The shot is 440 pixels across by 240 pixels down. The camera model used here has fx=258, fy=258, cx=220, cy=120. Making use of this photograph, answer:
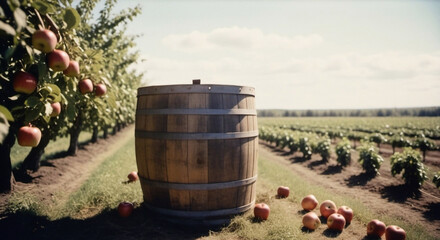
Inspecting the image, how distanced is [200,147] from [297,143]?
35.3ft

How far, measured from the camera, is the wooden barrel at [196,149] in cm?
357

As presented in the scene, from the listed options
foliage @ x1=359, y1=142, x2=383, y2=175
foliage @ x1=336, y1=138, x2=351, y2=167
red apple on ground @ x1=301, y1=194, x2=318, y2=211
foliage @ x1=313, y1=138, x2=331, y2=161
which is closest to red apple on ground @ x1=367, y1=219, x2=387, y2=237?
red apple on ground @ x1=301, y1=194, x2=318, y2=211

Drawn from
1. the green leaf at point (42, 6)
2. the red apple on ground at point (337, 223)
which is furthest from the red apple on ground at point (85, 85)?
the red apple on ground at point (337, 223)

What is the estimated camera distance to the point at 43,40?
195 cm

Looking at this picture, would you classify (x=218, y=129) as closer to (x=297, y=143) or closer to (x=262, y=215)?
(x=262, y=215)

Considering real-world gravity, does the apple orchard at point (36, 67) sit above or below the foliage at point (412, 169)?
above

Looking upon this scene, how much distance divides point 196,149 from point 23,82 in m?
2.08

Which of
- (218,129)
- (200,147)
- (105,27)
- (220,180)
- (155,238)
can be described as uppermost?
(105,27)

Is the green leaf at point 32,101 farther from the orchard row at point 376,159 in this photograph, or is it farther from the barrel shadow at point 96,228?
the orchard row at point 376,159

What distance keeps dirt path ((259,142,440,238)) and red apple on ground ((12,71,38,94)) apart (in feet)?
20.9

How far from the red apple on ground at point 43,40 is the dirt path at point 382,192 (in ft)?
20.9

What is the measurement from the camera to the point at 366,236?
3834mm

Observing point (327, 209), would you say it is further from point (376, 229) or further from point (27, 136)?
point (27, 136)

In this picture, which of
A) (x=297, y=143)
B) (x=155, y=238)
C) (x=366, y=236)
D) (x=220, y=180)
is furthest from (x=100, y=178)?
(x=297, y=143)
